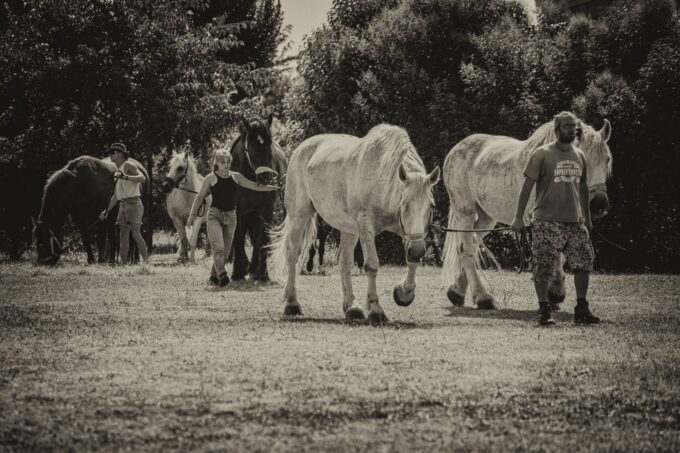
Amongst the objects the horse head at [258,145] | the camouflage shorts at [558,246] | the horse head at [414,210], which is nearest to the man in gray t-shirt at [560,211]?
the camouflage shorts at [558,246]

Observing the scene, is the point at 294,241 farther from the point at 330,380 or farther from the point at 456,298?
the point at 330,380

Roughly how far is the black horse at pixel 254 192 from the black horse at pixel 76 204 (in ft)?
17.2

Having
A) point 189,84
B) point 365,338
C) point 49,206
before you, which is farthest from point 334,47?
point 365,338

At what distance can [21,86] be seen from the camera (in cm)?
2492

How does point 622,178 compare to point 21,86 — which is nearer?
point 622,178

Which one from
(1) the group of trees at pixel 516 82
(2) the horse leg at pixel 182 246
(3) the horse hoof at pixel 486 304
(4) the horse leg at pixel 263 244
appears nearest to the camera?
(3) the horse hoof at pixel 486 304

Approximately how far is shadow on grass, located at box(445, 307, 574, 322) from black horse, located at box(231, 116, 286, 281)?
4477 millimetres

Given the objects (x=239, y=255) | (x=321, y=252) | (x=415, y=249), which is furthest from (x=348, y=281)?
(x=321, y=252)

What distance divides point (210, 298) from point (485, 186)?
3.95 m

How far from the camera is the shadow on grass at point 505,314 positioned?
10.3 metres

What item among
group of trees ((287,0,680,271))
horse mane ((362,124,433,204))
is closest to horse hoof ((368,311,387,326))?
horse mane ((362,124,433,204))

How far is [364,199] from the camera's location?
9867mm

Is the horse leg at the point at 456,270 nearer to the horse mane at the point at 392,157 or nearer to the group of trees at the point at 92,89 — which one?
the horse mane at the point at 392,157

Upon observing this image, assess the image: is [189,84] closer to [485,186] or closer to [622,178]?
[622,178]
